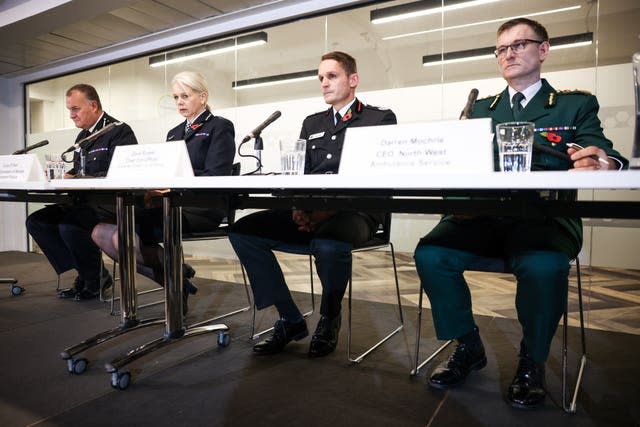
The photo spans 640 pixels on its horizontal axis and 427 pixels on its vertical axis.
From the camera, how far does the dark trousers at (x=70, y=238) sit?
2.62m

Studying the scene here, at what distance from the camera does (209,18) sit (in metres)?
3.64

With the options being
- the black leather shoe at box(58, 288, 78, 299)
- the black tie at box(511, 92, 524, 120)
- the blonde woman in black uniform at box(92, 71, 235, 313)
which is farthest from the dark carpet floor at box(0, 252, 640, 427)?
the black tie at box(511, 92, 524, 120)

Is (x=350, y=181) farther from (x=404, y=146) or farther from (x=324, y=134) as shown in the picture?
(x=324, y=134)

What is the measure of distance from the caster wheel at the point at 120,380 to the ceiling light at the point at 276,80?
8.18 ft

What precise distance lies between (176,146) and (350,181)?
651 millimetres

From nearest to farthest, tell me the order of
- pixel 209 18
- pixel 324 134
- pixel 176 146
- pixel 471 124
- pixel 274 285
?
pixel 471 124 < pixel 176 146 < pixel 274 285 < pixel 324 134 < pixel 209 18

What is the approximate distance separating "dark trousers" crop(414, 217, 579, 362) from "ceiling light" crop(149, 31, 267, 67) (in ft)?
8.81

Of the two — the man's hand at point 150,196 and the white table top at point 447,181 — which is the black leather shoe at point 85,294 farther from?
the white table top at point 447,181

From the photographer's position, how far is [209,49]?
3.85m

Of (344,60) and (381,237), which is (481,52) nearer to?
(344,60)

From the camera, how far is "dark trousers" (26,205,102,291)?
8.61ft

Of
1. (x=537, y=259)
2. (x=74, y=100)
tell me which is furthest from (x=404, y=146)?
(x=74, y=100)

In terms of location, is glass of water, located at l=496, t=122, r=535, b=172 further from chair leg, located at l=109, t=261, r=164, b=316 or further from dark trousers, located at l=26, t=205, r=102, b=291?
dark trousers, located at l=26, t=205, r=102, b=291

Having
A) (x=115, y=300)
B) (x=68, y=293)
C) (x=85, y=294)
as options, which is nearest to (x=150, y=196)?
(x=115, y=300)
